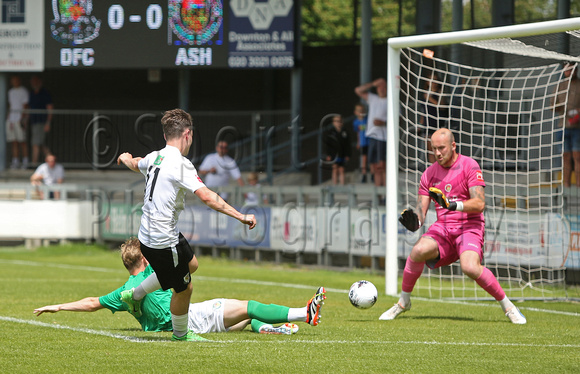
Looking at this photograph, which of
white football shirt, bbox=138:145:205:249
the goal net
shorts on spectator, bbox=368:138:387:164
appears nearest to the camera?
white football shirt, bbox=138:145:205:249

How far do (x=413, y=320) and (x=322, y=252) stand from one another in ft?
24.4

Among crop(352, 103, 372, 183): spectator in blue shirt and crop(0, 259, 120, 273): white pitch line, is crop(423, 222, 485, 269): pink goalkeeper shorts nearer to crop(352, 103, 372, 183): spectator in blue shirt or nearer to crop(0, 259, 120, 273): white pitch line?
Answer: crop(0, 259, 120, 273): white pitch line

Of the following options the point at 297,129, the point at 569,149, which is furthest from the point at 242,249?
the point at 569,149

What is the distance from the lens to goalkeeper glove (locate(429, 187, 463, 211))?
8945 mm

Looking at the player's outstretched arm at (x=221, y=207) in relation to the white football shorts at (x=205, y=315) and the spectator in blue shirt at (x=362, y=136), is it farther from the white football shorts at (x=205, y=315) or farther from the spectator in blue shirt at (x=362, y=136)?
the spectator in blue shirt at (x=362, y=136)

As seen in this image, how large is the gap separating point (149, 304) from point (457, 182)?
3617 millimetres

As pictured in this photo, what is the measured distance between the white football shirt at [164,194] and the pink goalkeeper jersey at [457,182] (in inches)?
135

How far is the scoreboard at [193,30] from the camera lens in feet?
68.0

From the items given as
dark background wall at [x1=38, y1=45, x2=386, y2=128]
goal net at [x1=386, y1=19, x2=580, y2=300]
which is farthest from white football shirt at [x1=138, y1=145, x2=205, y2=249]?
dark background wall at [x1=38, y1=45, x2=386, y2=128]

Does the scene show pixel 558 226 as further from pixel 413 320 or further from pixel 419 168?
pixel 413 320

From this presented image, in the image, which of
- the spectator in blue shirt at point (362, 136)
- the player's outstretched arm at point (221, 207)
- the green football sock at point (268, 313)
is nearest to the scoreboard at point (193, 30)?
the spectator in blue shirt at point (362, 136)

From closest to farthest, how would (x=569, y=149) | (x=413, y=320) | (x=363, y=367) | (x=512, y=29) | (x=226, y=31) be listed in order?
(x=363, y=367) < (x=413, y=320) < (x=512, y=29) < (x=569, y=149) < (x=226, y=31)

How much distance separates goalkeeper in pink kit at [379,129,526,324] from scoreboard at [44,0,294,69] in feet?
38.0

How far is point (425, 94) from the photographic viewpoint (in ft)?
45.4
